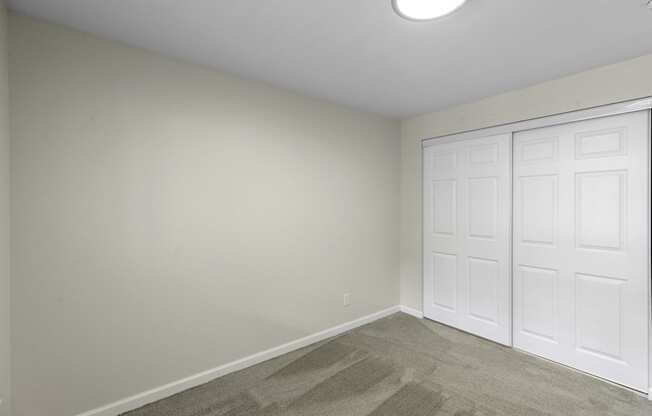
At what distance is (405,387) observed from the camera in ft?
7.38

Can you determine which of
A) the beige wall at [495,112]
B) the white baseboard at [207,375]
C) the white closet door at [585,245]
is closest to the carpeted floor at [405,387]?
the white baseboard at [207,375]

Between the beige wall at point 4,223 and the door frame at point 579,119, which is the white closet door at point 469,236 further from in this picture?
the beige wall at point 4,223

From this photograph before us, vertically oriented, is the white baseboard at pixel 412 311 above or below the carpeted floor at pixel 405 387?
above

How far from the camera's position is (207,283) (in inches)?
91.3

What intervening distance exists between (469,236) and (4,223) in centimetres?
359

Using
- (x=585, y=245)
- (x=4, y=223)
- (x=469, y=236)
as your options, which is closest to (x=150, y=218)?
(x=4, y=223)

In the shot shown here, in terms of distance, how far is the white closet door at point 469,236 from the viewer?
293cm

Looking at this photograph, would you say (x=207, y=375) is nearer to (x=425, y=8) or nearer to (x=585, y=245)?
(x=425, y=8)

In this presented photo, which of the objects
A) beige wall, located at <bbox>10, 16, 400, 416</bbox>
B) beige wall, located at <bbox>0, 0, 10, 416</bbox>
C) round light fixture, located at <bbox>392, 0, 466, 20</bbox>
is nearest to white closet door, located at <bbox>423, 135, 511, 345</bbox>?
beige wall, located at <bbox>10, 16, 400, 416</bbox>

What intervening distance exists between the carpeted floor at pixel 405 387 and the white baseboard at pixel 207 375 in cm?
5

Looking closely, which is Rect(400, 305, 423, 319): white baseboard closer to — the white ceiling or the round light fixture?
the white ceiling

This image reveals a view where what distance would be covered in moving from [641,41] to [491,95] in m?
1.06

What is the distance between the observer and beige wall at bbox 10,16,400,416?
1.71 meters

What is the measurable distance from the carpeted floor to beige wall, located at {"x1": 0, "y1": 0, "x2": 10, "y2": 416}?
0.73m
